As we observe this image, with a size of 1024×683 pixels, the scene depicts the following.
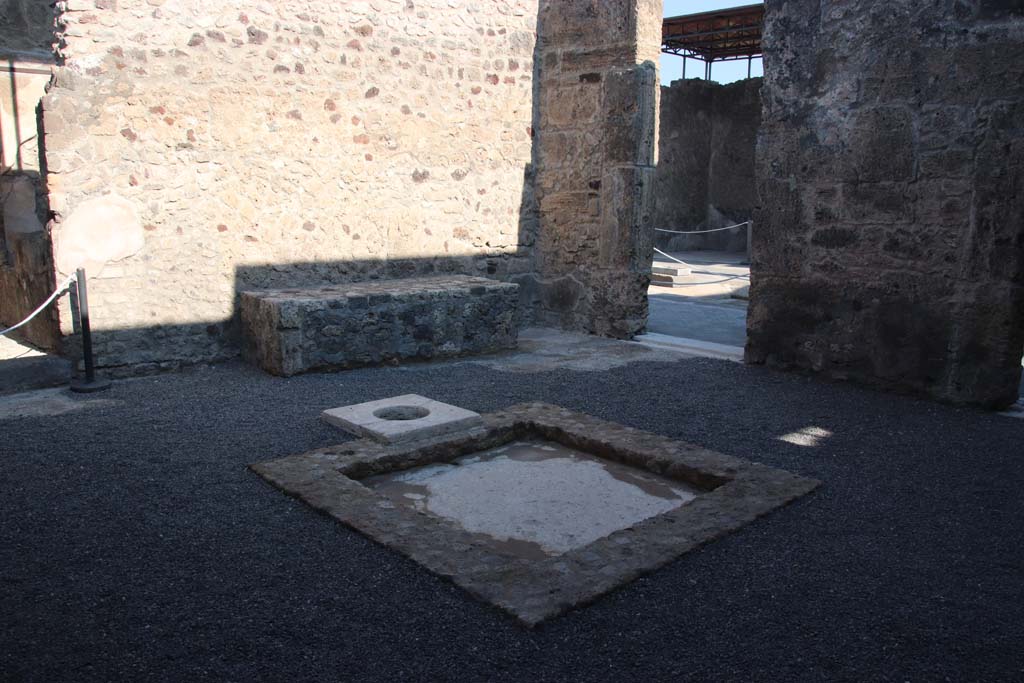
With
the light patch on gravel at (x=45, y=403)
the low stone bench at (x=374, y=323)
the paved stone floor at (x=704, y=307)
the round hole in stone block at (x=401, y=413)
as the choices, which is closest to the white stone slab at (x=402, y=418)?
the round hole in stone block at (x=401, y=413)

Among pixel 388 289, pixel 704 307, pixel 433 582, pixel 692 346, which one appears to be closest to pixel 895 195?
pixel 692 346

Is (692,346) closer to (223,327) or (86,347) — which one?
(223,327)

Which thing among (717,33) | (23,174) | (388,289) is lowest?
(388,289)

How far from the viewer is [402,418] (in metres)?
4.05

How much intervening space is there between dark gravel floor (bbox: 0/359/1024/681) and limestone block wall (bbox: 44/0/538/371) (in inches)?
56.0

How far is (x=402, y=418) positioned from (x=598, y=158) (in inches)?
132

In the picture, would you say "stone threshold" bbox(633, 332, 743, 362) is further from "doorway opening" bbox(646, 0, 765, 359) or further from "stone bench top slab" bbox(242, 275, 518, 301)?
"doorway opening" bbox(646, 0, 765, 359)

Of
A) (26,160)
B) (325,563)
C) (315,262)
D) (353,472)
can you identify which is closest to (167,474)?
(353,472)

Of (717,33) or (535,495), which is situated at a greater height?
(717,33)

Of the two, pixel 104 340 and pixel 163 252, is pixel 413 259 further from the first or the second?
pixel 104 340

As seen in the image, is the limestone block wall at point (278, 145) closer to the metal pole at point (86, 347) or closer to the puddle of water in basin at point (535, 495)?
the metal pole at point (86, 347)

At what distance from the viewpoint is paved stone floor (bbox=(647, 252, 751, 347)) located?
6.88 metres

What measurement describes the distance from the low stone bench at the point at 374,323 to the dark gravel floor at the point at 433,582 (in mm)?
1089

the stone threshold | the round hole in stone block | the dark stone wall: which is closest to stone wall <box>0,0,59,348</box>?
the dark stone wall
